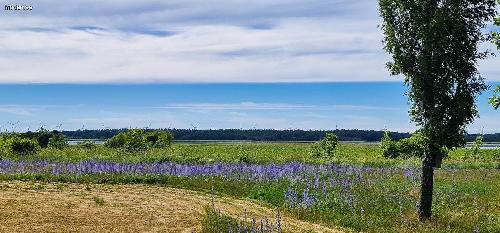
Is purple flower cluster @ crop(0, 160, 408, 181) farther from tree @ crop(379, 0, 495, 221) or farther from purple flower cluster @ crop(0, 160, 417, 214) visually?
tree @ crop(379, 0, 495, 221)

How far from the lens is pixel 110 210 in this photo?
15453mm

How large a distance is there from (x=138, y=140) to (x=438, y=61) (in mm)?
34183

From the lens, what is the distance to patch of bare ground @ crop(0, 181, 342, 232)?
13.6m

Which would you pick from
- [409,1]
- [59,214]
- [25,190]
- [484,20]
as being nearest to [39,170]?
[25,190]

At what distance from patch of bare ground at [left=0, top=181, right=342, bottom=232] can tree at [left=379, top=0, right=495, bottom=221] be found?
18.0ft

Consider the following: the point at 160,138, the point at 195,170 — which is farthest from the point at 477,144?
the point at 195,170

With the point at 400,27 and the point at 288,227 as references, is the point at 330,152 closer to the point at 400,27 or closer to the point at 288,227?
the point at 400,27

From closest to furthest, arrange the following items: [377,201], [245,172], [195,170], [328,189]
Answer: [377,201]
[328,189]
[245,172]
[195,170]

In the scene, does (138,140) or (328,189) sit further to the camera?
(138,140)

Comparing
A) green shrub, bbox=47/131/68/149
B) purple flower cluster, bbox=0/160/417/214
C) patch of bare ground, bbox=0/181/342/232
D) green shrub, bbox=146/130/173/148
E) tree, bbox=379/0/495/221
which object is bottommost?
patch of bare ground, bbox=0/181/342/232

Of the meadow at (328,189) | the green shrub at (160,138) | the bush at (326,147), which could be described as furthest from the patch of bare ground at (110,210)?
the green shrub at (160,138)

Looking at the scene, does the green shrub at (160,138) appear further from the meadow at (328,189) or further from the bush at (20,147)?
the meadow at (328,189)

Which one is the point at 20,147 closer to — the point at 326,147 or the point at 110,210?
the point at 326,147

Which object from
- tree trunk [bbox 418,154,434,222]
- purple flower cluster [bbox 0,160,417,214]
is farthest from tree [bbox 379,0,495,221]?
purple flower cluster [bbox 0,160,417,214]
